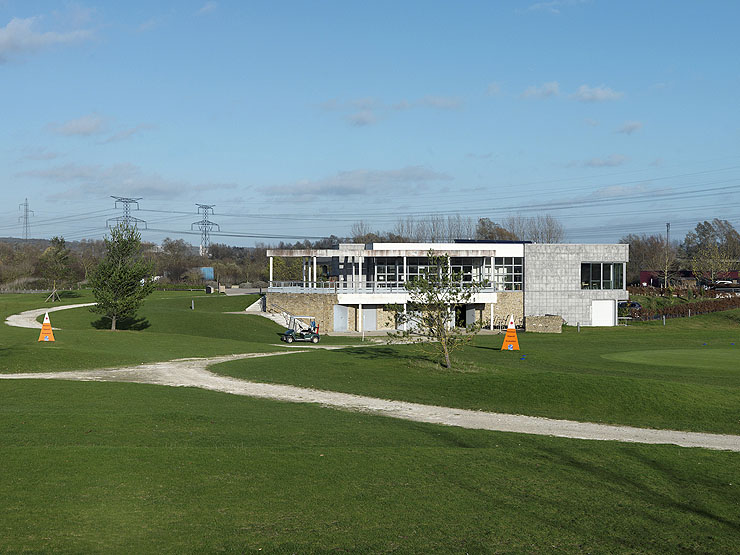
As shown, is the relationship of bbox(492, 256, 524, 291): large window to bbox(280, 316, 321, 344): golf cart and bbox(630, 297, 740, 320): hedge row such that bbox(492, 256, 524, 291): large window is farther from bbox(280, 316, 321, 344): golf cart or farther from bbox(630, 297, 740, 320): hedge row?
bbox(280, 316, 321, 344): golf cart

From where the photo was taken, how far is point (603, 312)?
209 feet

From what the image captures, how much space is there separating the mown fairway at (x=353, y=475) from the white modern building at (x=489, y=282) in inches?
1282

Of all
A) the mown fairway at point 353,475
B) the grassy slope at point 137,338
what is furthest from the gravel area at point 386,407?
the grassy slope at point 137,338

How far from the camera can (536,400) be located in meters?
23.3

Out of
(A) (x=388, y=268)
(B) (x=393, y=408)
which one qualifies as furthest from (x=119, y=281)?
(B) (x=393, y=408)

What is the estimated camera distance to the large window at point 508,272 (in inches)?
2472

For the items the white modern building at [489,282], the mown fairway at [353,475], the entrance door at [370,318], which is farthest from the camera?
the entrance door at [370,318]

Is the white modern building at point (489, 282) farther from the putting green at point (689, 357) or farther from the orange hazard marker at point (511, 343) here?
the putting green at point (689, 357)

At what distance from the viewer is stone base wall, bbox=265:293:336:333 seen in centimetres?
5772

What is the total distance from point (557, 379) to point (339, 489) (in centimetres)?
1528

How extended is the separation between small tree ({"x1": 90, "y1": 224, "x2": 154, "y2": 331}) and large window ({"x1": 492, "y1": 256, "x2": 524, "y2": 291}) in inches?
1170

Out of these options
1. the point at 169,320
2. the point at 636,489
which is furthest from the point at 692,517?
the point at 169,320

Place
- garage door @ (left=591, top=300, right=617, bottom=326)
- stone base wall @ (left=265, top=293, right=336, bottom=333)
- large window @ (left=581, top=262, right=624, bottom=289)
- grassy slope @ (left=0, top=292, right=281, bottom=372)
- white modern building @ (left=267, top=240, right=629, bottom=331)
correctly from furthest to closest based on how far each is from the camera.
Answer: large window @ (left=581, top=262, right=624, bottom=289)
garage door @ (left=591, top=300, right=617, bottom=326)
white modern building @ (left=267, top=240, right=629, bottom=331)
stone base wall @ (left=265, top=293, right=336, bottom=333)
grassy slope @ (left=0, top=292, right=281, bottom=372)

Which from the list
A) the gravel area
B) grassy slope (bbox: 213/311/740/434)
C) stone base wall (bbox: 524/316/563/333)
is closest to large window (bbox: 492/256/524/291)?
stone base wall (bbox: 524/316/563/333)
